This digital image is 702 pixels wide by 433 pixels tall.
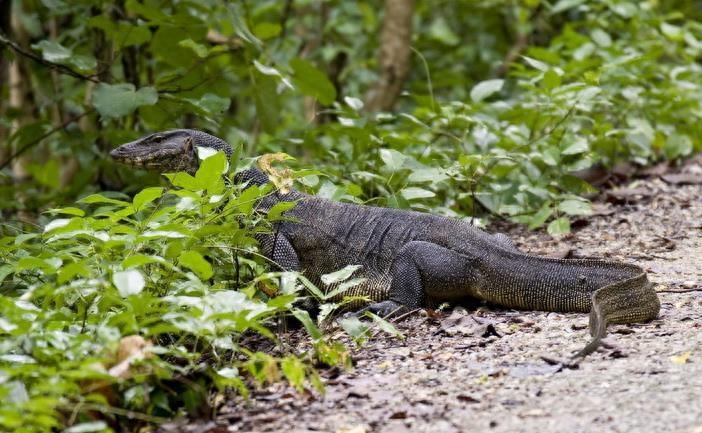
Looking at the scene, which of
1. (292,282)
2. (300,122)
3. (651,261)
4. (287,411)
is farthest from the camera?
(300,122)

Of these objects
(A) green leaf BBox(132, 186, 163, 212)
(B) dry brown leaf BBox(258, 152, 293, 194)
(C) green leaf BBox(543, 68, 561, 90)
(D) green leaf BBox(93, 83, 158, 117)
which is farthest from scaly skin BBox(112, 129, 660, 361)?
(C) green leaf BBox(543, 68, 561, 90)

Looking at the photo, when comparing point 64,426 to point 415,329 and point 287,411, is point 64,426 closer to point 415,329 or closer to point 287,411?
point 287,411

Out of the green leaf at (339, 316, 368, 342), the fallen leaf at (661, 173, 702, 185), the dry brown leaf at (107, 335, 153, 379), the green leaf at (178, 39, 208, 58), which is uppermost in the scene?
the green leaf at (178, 39, 208, 58)

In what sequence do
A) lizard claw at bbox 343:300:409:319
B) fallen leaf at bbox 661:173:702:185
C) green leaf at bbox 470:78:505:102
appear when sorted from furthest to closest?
fallen leaf at bbox 661:173:702:185, green leaf at bbox 470:78:505:102, lizard claw at bbox 343:300:409:319

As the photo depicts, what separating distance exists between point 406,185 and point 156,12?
203 cm

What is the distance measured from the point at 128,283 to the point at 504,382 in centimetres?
147

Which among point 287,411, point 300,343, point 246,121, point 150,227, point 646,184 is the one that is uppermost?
point 150,227

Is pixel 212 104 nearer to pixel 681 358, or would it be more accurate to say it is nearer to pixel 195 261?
pixel 195 261

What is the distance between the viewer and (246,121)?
13.9 meters

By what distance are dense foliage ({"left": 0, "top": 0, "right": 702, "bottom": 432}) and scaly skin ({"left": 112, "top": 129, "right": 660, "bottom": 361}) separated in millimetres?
283

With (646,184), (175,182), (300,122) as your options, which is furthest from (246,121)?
(175,182)

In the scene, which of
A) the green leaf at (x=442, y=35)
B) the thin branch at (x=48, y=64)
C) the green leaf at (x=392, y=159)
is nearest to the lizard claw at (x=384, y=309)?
the green leaf at (x=392, y=159)

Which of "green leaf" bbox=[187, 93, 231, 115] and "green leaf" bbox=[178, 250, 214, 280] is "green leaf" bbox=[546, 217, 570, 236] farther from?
"green leaf" bbox=[178, 250, 214, 280]

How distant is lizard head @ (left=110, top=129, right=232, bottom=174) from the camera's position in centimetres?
555
